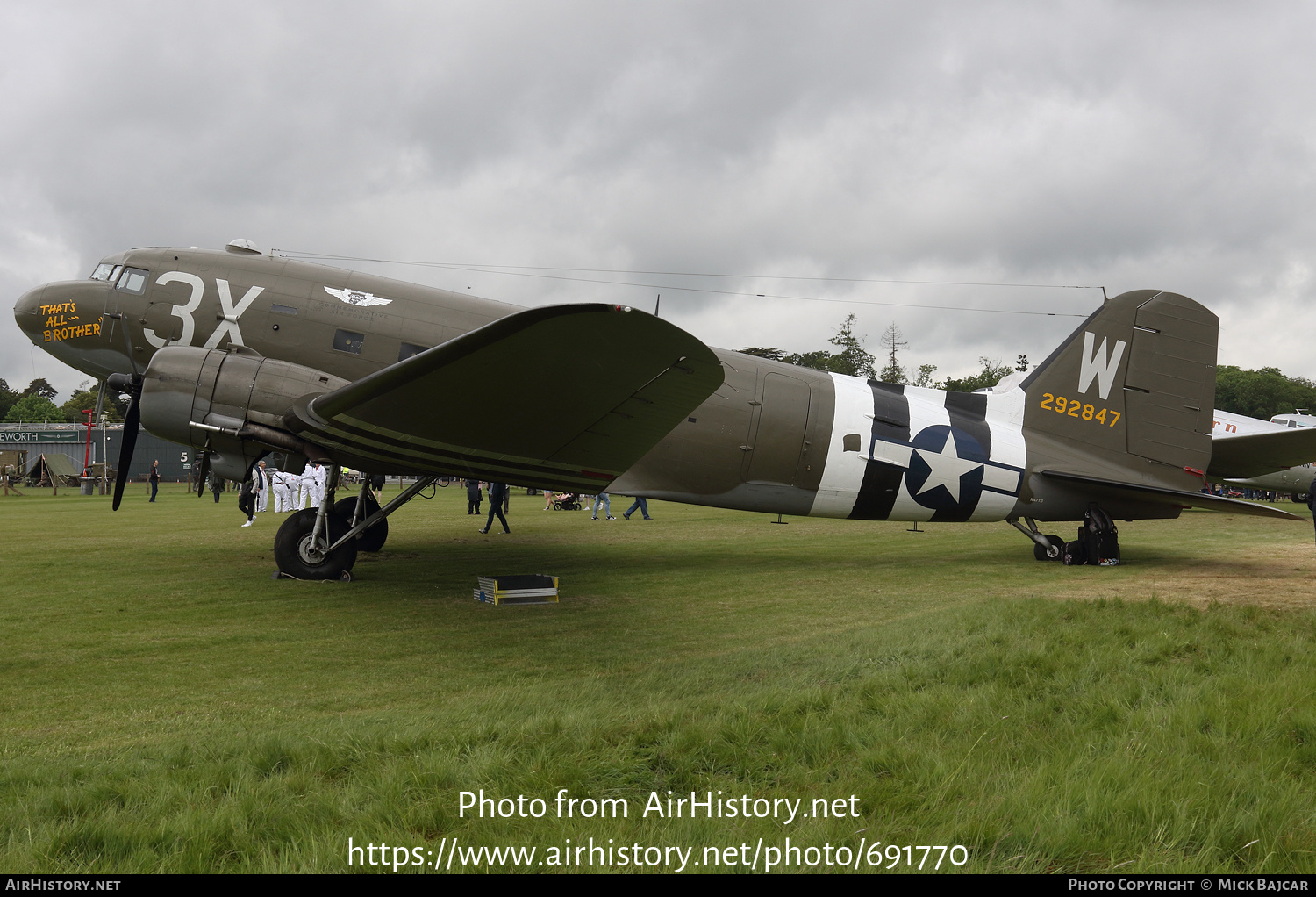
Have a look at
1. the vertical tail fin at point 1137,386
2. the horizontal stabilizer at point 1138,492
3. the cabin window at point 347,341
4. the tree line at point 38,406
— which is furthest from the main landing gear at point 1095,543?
the tree line at point 38,406

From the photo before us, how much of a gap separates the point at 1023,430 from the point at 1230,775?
9.34 metres

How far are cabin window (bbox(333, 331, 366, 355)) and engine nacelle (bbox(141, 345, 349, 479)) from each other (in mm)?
1055

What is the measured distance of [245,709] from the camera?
4.66 m

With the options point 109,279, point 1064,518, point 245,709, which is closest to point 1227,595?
point 1064,518

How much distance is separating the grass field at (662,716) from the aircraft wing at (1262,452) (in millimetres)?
1989

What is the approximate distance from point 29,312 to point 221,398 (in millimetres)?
4179

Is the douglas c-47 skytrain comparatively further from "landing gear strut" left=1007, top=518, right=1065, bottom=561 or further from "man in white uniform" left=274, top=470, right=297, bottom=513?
"man in white uniform" left=274, top=470, right=297, bottom=513

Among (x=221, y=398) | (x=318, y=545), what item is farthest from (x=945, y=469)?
(x=221, y=398)

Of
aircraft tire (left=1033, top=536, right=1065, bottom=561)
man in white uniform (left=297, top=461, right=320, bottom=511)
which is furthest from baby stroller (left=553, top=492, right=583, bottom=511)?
aircraft tire (left=1033, top=536, right=1065, bottom=561)

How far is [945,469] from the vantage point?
11.0m

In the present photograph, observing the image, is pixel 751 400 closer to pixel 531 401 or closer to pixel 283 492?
pixel 531 401

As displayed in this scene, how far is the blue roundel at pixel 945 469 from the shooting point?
36.0ft

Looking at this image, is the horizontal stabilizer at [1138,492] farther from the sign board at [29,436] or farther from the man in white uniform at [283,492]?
the sign board at [29,436]

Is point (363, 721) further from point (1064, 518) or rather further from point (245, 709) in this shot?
point (1064, 518)
